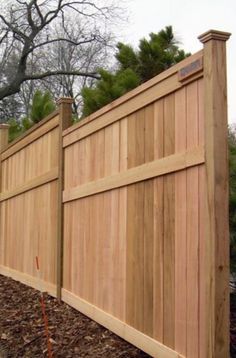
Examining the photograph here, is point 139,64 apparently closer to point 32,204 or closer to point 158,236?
point 32,204

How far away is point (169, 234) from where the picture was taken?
3.57m

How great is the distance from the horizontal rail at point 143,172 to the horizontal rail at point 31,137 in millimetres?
1041

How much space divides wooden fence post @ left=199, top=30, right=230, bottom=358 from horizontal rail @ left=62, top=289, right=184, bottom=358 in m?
0.48

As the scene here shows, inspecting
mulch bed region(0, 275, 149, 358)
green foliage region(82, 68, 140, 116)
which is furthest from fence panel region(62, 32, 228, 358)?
green foliage region(82, 68, 140, 116)

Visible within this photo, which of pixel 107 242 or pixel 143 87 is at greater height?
pixel 143 87

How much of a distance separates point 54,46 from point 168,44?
80.4 ft

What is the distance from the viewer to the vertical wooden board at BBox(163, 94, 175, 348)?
3504 mm

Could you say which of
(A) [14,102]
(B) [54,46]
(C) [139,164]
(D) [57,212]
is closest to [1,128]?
(D) [57,212]

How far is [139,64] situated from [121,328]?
113 inches

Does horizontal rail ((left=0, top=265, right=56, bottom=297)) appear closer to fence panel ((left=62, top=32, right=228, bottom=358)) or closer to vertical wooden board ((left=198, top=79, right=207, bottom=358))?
fence panel ((left=62, top=32, right=228, bottom=358))

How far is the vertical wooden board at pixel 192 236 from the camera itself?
3.21 meters

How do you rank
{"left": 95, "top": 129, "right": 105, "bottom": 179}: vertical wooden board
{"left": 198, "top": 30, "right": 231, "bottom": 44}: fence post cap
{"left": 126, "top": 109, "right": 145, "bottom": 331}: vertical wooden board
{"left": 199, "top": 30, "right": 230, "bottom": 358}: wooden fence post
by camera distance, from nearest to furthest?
{"left": 199, "top": 30, "right": 230, "bottom": 358}: wooden fence post < {"left": 198, "top": 30, "right": 231, "bottom": 44}: fence post cap < {"left": 126, "top": 109, "right": 145, "bottom": 331}: vertical wooden board < {"left": 95, "top": 129, "right": 105, "bottom": 179}: vertical wooden board

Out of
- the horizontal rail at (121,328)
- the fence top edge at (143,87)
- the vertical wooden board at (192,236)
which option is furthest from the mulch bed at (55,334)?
the fence top edge at (143,87)

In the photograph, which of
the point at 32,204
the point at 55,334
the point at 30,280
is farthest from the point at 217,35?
the point at 30,280
